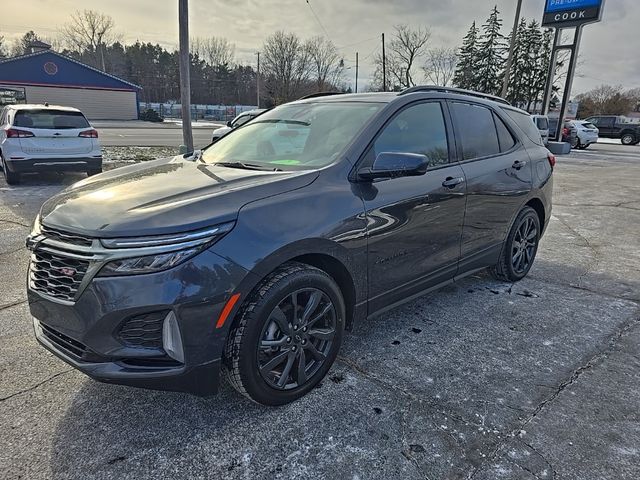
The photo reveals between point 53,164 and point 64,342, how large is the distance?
794 centimetres

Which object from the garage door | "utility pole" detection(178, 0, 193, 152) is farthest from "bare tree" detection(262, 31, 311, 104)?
"utility pole" detection(178, 0, 193, 152)

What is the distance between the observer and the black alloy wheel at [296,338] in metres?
2.38

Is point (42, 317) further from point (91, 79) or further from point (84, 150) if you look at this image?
point (91, 79)

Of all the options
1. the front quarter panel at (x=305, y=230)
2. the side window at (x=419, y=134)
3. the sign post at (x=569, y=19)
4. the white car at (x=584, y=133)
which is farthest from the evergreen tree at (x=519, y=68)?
the front quarter panel at (x=305, y=230)

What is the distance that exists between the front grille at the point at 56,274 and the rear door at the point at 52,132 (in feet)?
25.1

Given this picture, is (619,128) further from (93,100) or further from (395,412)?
(93,100)

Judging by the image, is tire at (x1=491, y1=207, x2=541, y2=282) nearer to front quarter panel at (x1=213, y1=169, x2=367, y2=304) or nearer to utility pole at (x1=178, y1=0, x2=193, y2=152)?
front quarter panel at (x1=213, y1=169, x2=367, y2=304)

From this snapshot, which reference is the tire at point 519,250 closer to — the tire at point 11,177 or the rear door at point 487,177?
the rear door at point 487,177

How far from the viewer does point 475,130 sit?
3.83 m

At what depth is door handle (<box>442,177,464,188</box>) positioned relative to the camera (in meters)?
3.32

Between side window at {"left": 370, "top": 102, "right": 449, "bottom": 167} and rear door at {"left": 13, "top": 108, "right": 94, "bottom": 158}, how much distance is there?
8030 mm

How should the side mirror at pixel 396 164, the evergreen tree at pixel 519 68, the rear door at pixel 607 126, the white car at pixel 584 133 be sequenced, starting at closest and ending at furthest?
the side mirror at pixel 396 164, the white car at pixel 584 133, the rear door at pixel 607 126, the evergreen tree at pixel 519 68

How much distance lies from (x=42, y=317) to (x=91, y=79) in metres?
47.3

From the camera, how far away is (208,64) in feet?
263
